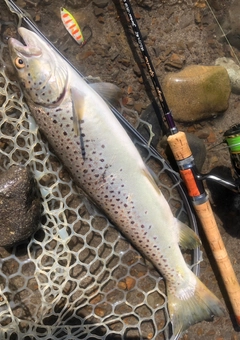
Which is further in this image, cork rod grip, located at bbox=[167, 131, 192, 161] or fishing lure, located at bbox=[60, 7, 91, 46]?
fishing lure, located at bbox=[60, 7, 91, 46]

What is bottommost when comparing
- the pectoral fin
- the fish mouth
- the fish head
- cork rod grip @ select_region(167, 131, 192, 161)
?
cork rod grip @ select_region(167, 131, 192, 161)

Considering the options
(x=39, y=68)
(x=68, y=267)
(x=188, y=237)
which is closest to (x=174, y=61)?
(x=39, y=68)

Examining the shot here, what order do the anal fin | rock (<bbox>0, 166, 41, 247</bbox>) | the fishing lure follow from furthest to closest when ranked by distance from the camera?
the fishing lure < the anal fin < rock (<bbox>0, 166, 41, 247</bbox>)

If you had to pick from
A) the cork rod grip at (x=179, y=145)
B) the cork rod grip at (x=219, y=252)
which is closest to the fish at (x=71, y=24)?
the cork rod grip at (x=179, y=145)

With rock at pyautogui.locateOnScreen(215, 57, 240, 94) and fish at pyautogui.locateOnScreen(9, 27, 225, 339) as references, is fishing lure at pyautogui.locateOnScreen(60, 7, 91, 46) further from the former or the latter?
rock at pyautogui.locateOnScreen(215, 57, 240, 94)

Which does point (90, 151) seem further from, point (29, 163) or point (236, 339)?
point (236, 339)

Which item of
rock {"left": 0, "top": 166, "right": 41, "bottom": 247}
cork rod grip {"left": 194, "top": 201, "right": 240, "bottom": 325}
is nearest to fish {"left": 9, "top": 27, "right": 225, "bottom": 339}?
cork rod grip {"left": 194, "top": 201, "right": 240, "bottom": 325}

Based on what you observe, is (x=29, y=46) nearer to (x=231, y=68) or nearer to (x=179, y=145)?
(x=179, y=145)
